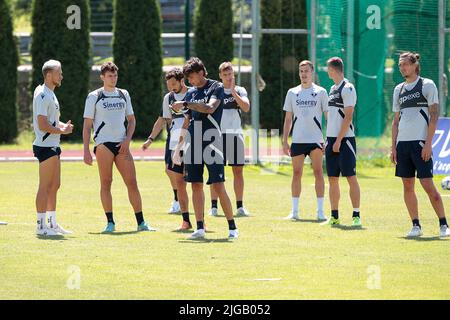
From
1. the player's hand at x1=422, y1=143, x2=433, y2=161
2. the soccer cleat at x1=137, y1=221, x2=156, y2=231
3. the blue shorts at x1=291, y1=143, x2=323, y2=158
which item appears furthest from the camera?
the blue shorts at x1=291, y1=143, x2=323, y2=158

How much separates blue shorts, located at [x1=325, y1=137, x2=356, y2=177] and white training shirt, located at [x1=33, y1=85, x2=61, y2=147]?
11.6ft

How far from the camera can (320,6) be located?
85.7 feet

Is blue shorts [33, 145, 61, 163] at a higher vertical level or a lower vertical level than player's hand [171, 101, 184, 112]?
lower

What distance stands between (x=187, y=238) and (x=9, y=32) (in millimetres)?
21975

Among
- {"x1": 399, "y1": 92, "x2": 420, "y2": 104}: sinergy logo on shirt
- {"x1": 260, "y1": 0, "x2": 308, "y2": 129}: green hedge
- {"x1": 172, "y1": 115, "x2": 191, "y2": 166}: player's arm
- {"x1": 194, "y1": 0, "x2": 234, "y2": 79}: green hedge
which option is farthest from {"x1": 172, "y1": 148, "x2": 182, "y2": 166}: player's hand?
{"x1": 260, "y1": 0, "x2": 308, "y2": 129}: green hedge

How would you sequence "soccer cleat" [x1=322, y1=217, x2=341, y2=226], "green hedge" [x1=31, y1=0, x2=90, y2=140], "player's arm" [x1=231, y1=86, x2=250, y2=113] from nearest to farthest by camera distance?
1. "soccer cleat" [x1=322, y1=217, x2=341, y2=226]
2. "player's arm" [x1=231, y1=86, x2=250, y2=113]
3. "green hedge" [x1=31, y1=0, x2=90, y2=140]

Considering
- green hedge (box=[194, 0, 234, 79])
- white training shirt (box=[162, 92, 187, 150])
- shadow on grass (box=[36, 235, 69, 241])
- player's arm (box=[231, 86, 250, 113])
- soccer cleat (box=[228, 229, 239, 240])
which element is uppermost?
green hedge (box=[194, 0, 234, 79])

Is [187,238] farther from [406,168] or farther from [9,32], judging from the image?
[9,32]

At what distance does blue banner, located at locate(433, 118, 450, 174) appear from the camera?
22.3 m

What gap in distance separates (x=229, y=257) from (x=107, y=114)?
3231 mm

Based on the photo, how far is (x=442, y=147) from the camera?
882 inches

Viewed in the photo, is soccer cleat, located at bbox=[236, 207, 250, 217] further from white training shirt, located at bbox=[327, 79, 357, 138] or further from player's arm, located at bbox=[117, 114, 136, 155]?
player's arm, located at bbox=[117, 114, 136, 155]

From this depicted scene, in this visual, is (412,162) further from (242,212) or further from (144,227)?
(242,212)

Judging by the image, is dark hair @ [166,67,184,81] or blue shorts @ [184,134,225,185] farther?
dark hair @ [166,67,184,81]
